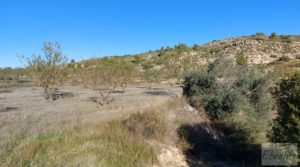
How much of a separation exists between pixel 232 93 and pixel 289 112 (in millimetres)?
10532

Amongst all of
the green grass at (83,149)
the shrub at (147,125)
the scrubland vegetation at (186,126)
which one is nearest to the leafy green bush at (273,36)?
the scrubland vegetation at (186,126)

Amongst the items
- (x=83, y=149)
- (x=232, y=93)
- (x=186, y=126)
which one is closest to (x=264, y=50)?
(x=232, y=93)

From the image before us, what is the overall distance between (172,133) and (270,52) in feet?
196

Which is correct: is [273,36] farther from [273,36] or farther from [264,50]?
[264,50]

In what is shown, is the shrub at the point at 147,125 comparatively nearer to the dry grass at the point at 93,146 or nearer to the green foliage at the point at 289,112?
the dry grass at the point at 93,146

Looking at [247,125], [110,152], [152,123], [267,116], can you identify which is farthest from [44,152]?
[267,116]

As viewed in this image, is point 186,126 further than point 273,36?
No

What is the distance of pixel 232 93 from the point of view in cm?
1992

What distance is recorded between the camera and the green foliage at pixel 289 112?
905 centimetres

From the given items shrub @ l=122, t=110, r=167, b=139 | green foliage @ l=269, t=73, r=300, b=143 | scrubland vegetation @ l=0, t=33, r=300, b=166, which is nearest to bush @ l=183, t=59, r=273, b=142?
scrubland vegetation @ l=0, t=33, r=300, b=166

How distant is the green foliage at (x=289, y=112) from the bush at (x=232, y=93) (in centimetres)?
775

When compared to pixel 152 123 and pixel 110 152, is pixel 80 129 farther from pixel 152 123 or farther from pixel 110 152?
pixel 152 123

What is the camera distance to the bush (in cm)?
1928

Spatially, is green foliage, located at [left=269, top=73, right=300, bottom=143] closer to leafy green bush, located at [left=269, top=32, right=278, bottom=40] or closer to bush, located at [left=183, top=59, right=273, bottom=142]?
bush, located at [left=183, top=59, right=273, bottom=142]
